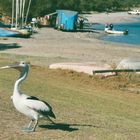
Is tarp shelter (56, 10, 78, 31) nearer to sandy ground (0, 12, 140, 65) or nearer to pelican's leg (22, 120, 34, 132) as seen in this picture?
sandy ground (0, 12, 140, 65)

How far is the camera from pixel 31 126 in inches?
388

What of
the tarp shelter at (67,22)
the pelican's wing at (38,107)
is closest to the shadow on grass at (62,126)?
the pelican's wing at (38,107)

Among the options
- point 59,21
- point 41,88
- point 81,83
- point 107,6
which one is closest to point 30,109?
point 41,88

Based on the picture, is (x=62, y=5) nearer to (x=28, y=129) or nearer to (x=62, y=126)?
(x=62, y=126)

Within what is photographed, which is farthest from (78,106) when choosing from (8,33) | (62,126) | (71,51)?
(8,33)

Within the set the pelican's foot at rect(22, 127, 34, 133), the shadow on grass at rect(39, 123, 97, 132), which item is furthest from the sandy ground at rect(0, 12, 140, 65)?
the pelican's foot at rect(22, 127, 34, 133)

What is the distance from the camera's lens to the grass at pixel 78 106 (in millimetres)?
9938

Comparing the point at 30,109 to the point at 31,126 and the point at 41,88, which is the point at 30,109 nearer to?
the point at 31,126

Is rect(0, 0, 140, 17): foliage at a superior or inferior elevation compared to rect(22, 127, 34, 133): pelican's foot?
inferior

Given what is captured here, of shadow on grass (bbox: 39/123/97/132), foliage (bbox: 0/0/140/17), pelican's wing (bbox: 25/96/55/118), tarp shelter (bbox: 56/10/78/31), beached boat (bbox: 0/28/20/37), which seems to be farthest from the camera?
foliage (bbox: 0/0/140/17)

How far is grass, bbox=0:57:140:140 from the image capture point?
9.94m

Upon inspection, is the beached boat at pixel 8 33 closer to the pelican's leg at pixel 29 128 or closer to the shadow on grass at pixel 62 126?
the shadow on grass at pixel 62 126

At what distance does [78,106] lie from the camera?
45.4 ft

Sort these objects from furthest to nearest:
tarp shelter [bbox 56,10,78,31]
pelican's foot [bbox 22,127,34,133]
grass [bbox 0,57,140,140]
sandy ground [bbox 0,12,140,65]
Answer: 1. tarp shelter [bbox 56,10,78,31]
2. sandy ground [bbox 0,12,140,65]
3. grass [bbox 0,57,140,140]
4. pelican's foot [bbox 22,127,34,133]
